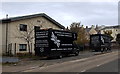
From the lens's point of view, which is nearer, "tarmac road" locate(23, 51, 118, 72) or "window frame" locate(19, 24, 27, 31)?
"tarmac road" locate(23, 51, 118, 72)

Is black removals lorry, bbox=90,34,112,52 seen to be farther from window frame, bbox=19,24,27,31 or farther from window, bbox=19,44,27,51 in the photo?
window, bbox=19,44,27,51

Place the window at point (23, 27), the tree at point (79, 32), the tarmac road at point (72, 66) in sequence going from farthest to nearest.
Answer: the tree at point (79, 32)
the window at point (23, 27)
the tarmac road at point (72, 66)

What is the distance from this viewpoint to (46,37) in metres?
32.7

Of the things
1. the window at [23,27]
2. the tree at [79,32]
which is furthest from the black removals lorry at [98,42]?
the window at [23,27]

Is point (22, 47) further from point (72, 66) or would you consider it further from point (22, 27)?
point (72, 66)

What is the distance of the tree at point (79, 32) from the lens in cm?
6788

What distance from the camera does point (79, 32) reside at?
232 feet

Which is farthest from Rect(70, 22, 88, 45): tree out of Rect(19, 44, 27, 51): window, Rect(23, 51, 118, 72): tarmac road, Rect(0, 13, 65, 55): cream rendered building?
Rect(23, 51, 118, 72): tarmac road

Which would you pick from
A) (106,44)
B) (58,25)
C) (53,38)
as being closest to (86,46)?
(106,44)

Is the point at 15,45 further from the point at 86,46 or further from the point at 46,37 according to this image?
the point at 86,46

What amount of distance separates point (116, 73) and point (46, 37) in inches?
659

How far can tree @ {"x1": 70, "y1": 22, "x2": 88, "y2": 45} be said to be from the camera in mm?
67881

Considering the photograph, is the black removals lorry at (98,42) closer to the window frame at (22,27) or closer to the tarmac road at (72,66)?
the window frame at (22,27)

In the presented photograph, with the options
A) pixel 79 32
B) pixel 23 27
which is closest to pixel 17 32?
pixel 23 27
